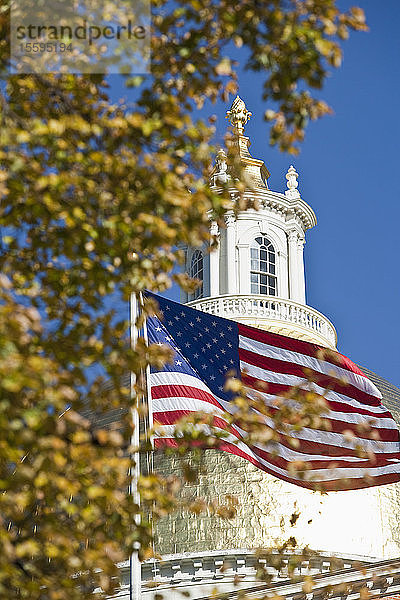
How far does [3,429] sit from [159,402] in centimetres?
1170

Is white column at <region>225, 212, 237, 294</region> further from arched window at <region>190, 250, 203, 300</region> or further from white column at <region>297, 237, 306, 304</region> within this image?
white column at <region>297, 237, 306, 304</region>

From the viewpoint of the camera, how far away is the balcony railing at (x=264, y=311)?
3188 centimetres

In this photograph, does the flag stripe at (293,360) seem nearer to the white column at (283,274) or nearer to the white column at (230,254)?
the white column at (230,254)

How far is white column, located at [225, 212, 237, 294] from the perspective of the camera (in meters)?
33.8

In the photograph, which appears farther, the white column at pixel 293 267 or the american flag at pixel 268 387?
the white column at pixel 293 267

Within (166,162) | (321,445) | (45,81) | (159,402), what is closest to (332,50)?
(166,162)

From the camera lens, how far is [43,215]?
6312 mm

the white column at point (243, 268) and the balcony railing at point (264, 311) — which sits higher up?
the white column at point (243, 268)

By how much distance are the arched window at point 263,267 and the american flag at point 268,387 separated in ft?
46.3

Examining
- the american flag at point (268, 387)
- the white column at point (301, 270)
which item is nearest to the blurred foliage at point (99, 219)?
the american flag at point (268, 387)

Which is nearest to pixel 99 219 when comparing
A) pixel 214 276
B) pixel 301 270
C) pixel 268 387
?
pixel 268 387

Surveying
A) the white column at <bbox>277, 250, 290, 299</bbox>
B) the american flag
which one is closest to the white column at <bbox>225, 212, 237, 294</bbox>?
the white column at <bbox>277, 250, 290, 299</bbox>

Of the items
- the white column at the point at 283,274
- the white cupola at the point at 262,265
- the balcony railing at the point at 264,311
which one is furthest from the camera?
the white column at the point at 283,274

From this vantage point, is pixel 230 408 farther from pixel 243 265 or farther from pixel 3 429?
pixel 243 265
